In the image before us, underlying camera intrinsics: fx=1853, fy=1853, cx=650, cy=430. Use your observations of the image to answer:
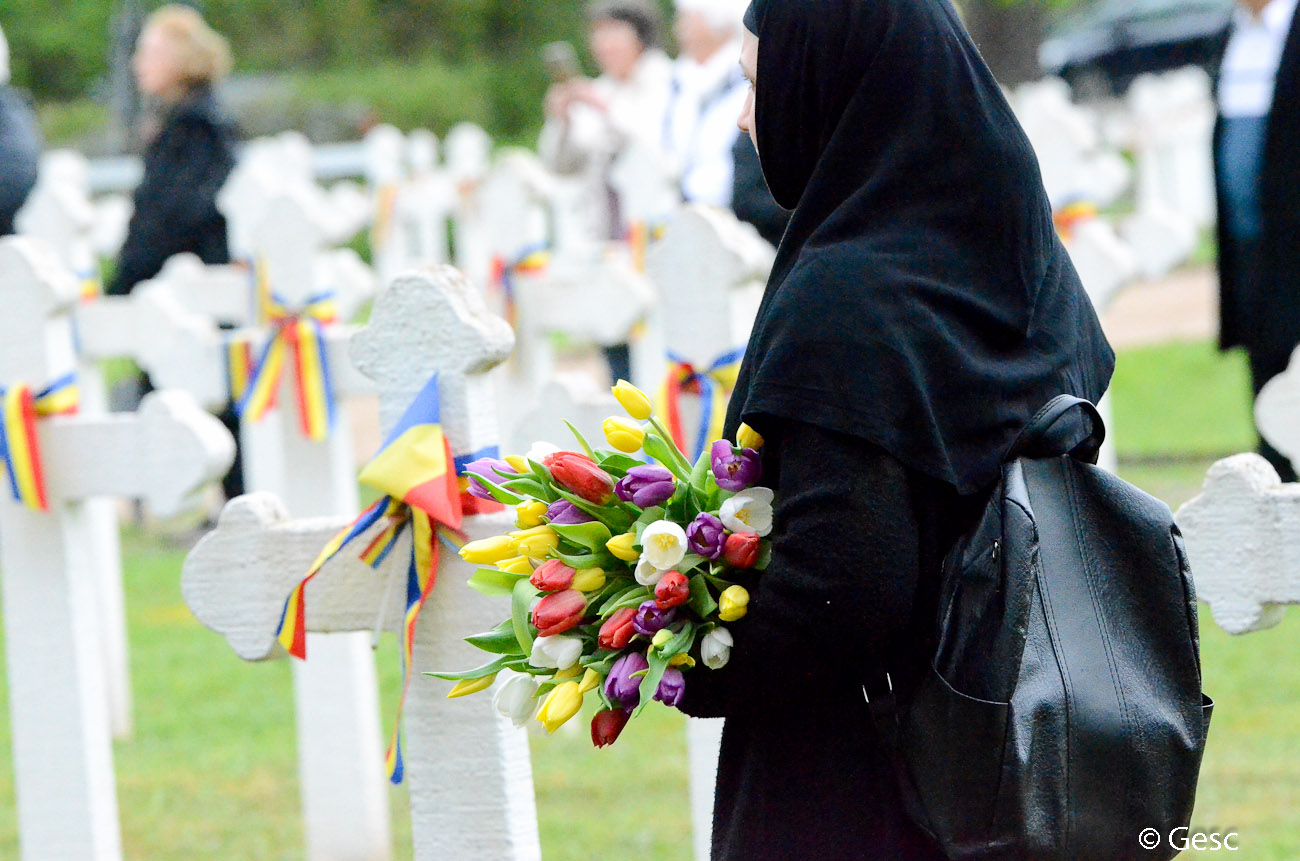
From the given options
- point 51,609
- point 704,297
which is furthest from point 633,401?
point 51,609

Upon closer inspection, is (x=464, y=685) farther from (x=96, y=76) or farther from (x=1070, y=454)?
(x=96, y=76)

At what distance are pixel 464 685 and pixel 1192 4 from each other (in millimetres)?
29904

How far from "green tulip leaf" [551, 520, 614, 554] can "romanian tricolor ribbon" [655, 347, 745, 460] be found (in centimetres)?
136

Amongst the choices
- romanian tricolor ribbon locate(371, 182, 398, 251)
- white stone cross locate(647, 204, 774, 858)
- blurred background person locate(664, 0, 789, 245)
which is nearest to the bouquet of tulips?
white stone cross locate(647, 204, 774, 858)

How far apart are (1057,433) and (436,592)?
1.03m

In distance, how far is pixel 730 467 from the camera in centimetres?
207

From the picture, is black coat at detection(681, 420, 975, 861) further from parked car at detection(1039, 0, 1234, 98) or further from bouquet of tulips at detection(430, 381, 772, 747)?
parked car at detection(1039, 0, 1234, 98)

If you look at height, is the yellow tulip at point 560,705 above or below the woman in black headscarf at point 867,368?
below

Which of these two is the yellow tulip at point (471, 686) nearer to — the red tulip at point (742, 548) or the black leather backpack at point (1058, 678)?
the red tulip at point (742, 548)

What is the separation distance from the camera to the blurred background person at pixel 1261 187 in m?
5.14

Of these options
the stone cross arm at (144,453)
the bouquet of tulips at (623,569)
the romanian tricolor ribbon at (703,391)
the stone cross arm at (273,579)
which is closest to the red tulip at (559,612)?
the bouquet of tulips at (623,569)

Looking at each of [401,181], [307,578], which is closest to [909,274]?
[307,578]

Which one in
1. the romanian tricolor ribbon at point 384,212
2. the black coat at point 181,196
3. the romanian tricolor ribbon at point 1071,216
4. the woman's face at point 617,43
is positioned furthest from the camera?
the romanian tricolor ribbon at point 384,212

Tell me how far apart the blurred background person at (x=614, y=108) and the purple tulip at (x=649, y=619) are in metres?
7.25
